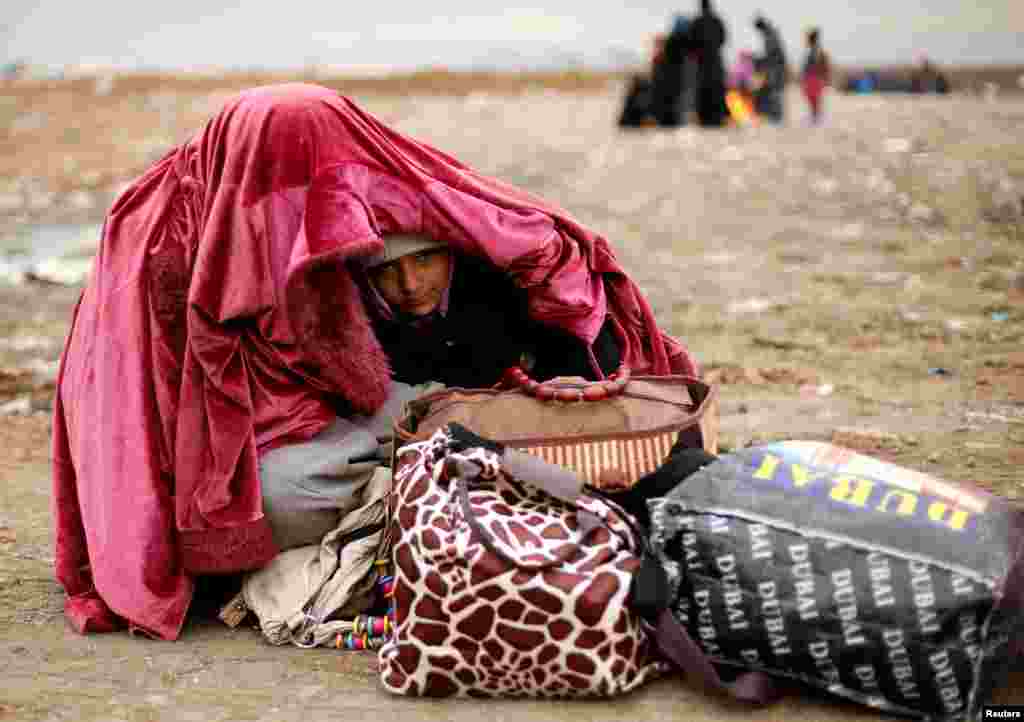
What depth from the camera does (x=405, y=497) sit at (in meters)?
2.41

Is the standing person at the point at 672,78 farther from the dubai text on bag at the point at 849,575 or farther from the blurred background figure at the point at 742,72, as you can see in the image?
the dubai text on bag at the point at 849,575

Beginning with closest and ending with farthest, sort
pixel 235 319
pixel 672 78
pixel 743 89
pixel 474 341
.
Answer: pixel 235 319 → pixel 474 341 → pixel 672 78 → pixel 743 89

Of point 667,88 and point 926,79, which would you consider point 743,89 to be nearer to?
point 667,88

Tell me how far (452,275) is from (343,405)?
1.51ft

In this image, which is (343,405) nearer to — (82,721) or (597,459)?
(597,459)

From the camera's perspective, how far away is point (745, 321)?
241 inches

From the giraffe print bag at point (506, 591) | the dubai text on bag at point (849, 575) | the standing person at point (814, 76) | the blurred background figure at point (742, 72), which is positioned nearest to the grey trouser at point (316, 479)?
the giraffe print bag at point (506, 591)

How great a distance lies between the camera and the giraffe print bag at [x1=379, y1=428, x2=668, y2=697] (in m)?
2.24

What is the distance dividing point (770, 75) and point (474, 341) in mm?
14374

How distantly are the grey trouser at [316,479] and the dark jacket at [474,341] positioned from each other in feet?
0.90

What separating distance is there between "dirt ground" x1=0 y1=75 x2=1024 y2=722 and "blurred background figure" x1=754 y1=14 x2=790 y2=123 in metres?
1.97

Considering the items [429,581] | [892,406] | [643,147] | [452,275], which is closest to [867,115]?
[643,147]

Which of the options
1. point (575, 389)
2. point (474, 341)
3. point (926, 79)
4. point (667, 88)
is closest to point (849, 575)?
point (575, 389)

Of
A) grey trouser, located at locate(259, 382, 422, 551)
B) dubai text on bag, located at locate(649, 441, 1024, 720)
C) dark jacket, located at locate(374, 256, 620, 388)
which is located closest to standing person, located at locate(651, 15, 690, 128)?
dark jacket, located at locate(374, 256, 620, 388)
